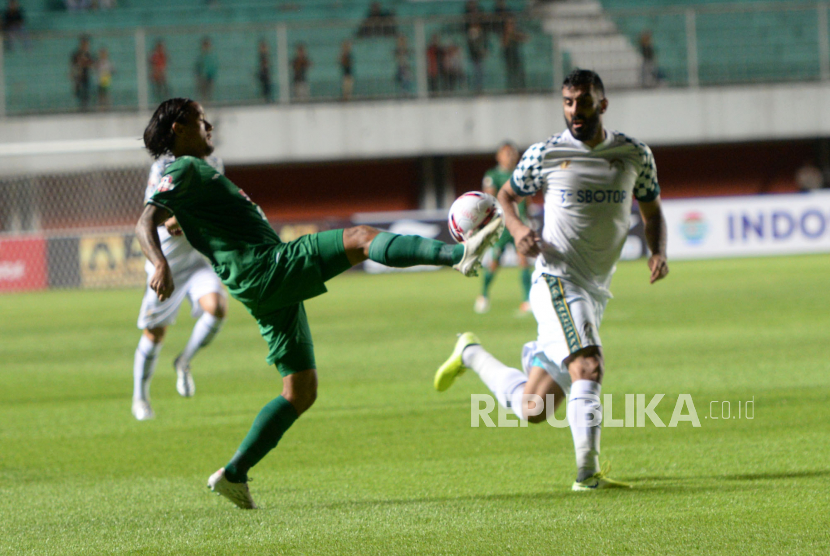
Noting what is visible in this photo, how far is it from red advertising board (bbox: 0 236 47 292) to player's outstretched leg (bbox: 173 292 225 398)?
16.0 metres

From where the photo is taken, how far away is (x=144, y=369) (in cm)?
770

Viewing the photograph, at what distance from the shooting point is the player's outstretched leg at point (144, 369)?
25.1 feet

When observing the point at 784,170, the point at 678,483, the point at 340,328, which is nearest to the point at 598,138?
the point at 678,483

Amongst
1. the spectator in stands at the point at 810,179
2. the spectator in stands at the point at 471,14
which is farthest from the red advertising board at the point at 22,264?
the spectator in stands at the point at 810,179

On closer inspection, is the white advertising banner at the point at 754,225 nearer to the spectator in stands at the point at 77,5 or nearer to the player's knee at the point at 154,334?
the spectator in stands at the point at 77,5

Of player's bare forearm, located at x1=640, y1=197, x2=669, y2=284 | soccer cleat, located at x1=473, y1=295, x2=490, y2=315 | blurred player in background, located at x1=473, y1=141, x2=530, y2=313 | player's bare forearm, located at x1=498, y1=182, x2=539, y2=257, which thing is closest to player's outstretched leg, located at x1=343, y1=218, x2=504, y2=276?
player's bare forearm, located at x1=498, y1=182, x2=539, y2=257

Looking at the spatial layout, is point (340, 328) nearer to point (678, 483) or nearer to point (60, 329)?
point (60, 329)

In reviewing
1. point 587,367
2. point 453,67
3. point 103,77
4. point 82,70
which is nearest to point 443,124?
point 453,67

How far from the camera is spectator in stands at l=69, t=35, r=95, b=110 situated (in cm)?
2611

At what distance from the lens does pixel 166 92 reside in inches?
1053

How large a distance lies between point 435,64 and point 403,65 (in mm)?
861

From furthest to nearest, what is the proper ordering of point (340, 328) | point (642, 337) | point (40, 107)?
point (40, 107), point (340, 328), point (642, 337)

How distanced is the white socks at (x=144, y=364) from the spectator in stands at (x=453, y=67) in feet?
68.5

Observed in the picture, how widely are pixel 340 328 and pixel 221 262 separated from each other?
9144 millimetres
